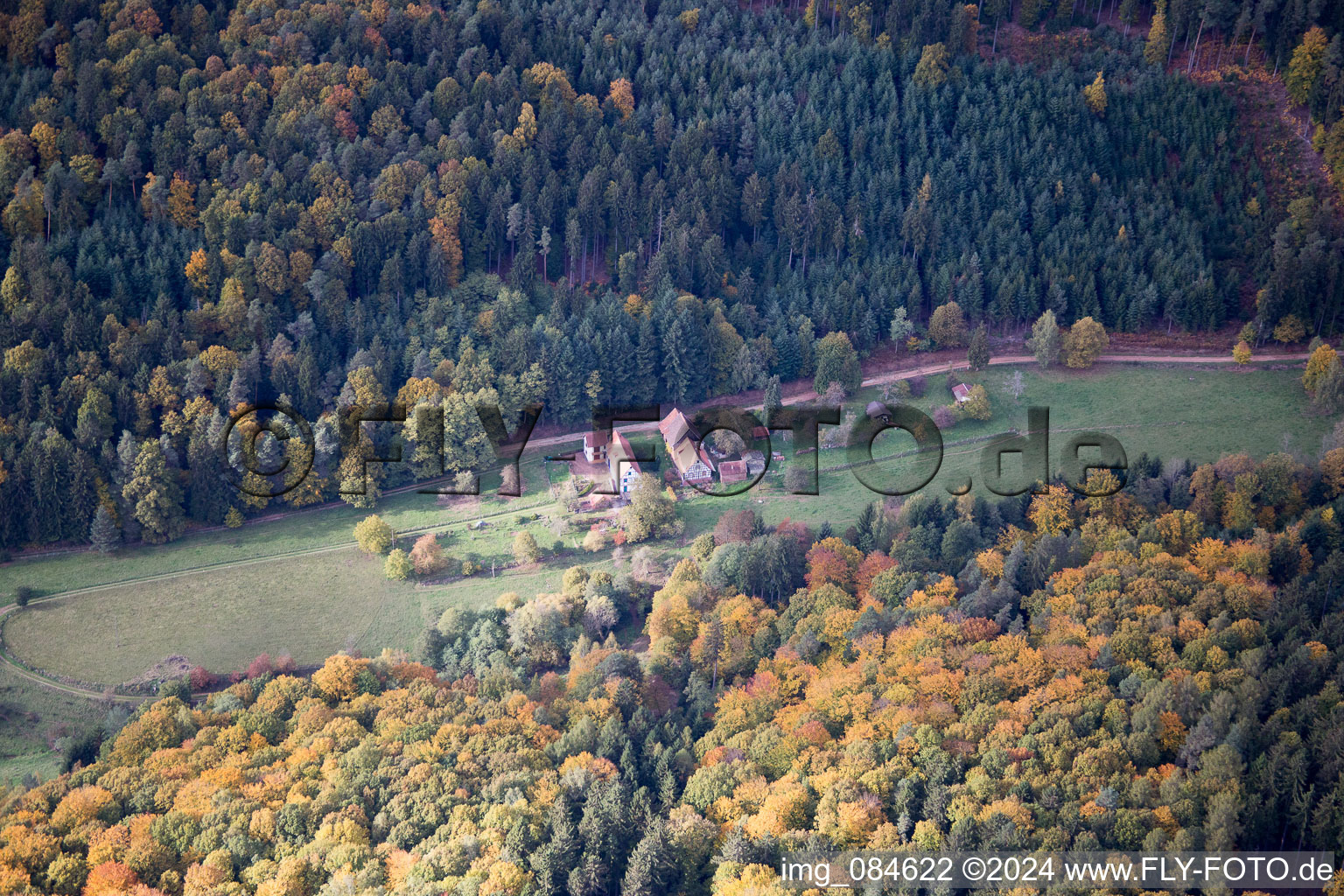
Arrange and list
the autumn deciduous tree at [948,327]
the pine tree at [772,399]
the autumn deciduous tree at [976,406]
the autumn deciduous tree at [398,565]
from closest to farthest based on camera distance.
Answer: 1. the autumn deciduous tree at [398,565]
2. the autumn deciduous tree at [976,406]
3. the pine tree at [772,399]
4. the autumn deciduous tree at [948,327]

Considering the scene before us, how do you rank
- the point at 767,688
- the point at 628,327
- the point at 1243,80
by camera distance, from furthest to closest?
1. the point at 1243,80
2. the point at 628,327
3. the point at 767,688

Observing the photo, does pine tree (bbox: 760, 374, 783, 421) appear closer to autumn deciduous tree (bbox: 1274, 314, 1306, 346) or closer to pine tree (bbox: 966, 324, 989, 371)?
pine tree (bbox: 966, 324, 989, 371)

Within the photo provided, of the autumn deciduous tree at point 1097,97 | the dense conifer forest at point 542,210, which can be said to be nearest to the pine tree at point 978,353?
the dense conifer forest at point 542,210

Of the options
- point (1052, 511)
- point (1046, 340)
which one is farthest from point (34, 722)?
point (1046, 340)

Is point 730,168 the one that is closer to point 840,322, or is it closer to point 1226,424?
point 840,322

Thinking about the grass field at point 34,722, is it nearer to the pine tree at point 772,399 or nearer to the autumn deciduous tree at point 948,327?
the pine tree at point 772,399

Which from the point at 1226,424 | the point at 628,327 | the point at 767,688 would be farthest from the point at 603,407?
the point at 1226,424
